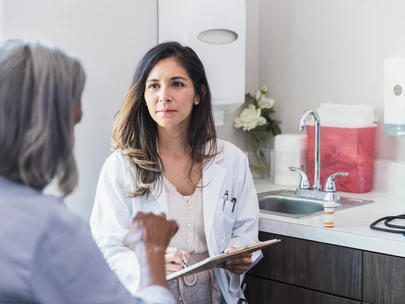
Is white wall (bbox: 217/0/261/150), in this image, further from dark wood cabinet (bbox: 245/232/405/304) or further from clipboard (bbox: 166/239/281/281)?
clipboard (bbox: 166/239/281/281)

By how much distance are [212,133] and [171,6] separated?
1.93ft

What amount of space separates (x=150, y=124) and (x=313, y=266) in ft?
2.44

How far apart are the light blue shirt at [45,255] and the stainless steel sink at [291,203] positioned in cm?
155

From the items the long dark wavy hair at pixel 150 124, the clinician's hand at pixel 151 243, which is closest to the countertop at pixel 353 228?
the long dark wavy hair at pixel 150 124

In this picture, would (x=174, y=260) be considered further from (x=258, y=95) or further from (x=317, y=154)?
(x=258, y=95)

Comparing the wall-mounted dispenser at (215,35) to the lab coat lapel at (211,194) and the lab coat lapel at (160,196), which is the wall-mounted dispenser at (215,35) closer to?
the lab coat lapel at (211,194)

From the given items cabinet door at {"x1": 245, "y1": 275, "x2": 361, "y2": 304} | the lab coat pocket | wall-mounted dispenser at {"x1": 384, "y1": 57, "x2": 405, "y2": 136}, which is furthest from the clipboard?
wall-mounted dispenser at {"x1": 384, "y1": 57, "x2": 405, "y2": 136}

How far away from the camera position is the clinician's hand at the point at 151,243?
1291 mm

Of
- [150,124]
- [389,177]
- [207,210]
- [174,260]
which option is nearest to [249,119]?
[389,177]

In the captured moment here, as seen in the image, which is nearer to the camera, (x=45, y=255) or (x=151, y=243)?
(x=45, y=255)

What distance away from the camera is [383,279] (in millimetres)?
2025

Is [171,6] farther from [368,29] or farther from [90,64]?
[368,29]

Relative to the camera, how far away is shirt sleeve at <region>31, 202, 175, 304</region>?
1.07 m

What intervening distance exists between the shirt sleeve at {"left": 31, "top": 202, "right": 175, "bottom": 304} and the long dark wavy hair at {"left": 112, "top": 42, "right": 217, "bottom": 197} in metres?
1.06
